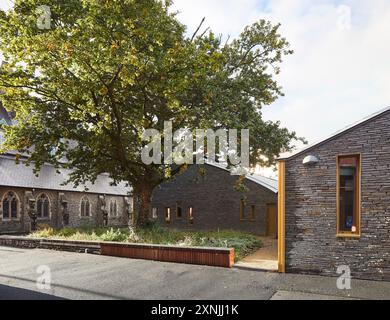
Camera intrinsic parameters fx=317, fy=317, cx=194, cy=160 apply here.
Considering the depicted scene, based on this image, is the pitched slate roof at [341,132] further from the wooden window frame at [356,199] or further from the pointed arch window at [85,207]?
the pointed arch window at [85,207]

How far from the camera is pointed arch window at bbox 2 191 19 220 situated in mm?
25998

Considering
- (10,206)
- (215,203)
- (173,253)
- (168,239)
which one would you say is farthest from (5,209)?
(173,253)

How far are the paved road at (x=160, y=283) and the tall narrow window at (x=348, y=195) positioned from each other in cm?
175

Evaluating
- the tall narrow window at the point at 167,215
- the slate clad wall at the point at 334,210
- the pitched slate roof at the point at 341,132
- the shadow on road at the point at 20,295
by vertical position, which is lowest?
the tall narrow window at the point at 167,215

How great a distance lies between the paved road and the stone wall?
50.4ft

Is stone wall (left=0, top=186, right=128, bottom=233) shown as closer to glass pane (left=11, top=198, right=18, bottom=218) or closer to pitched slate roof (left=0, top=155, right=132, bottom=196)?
glass pane (left=11, top=198, right=18, bottom=218)

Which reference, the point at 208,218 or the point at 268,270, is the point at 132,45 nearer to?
the point at 268,270

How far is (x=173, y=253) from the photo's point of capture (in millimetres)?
13102

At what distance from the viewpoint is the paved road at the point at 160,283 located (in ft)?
28.0

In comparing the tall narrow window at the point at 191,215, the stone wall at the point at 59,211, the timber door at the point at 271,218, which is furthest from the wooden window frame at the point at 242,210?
the stone wall at the point at 59,211

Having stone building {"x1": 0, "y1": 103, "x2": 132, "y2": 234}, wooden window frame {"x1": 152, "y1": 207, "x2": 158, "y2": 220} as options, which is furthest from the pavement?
wooden window frame {"x1": 152, "y1": 207, "x2": 158, "y2": 220}

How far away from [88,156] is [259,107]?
409 inches

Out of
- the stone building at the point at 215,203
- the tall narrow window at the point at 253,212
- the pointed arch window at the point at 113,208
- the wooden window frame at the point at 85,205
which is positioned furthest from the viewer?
the pointed arch window at the point at 113,208

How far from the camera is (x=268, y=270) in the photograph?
11383 millimetres
